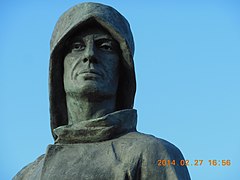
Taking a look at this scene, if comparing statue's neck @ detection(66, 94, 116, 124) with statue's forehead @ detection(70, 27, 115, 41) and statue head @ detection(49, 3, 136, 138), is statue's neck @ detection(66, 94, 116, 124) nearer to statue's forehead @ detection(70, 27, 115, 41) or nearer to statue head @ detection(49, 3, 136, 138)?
statue head @ detection(49, 3, 136, 138)

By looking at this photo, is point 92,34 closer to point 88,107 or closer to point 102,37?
point 102,37

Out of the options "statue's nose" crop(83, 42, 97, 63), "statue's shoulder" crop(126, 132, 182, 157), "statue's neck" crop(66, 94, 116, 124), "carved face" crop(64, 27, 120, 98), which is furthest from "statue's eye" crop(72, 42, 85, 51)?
"statue's shoulder" crop(126, 132, 182, 157)

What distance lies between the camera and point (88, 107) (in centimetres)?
722

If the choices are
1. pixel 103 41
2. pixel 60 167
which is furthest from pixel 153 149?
pixel 103 41

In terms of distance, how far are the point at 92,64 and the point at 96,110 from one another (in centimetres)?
47

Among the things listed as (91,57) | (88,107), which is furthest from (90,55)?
(88,107)

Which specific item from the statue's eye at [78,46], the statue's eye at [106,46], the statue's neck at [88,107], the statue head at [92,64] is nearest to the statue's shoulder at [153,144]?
the statue's neck at [88,107]

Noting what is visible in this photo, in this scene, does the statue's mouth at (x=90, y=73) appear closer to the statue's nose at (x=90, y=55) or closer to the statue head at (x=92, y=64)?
the statue head at (x=92, y=64)

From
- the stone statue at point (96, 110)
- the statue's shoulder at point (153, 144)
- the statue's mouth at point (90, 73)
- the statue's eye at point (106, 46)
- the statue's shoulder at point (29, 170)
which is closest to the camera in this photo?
the stone statue at point (96, 110)

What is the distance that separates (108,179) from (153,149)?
0.54m

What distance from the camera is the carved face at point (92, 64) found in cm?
715

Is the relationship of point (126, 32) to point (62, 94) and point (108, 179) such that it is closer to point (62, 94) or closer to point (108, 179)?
point (62, 94)

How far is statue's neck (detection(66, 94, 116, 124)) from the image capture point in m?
7.21

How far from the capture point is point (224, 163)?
Answer: 325 inches
